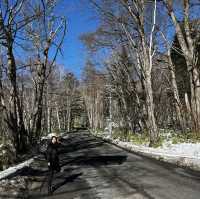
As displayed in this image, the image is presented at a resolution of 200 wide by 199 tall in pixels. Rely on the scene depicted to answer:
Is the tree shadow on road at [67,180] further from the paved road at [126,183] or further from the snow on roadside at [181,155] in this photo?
the snow on roadside at [181,155]

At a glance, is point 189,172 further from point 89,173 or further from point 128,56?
point 128,56

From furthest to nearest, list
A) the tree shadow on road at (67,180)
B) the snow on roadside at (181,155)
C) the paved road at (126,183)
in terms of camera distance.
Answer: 1. the snow on roadside at (181,155)
2. the tree shadow on road at (67,180)
3. the paved road at (126,183)

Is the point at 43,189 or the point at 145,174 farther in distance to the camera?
the point at 145,174

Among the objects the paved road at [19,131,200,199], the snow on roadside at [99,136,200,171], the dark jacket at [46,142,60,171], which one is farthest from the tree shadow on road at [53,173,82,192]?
the snow on roadside at [99,136,200,171]

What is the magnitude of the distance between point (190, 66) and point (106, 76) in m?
22.4

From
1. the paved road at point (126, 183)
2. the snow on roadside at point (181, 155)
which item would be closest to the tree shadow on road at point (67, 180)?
the paved road at point (126, 183)

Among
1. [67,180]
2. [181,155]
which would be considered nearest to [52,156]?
[67,180]

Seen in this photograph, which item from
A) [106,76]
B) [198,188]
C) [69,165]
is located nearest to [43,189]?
[198,188]

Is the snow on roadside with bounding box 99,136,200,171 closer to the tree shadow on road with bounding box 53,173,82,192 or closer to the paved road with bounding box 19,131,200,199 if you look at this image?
the paved road with bounding box 19,131,200,199

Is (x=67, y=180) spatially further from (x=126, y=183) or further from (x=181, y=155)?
(x=181, y=155)

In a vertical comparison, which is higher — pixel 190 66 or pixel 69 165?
pixel 190 66

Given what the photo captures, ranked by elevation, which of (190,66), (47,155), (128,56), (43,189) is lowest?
(43,189)

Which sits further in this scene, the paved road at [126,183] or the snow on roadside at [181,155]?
the snow on roadside at [181,155]

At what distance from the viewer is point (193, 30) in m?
29.0
